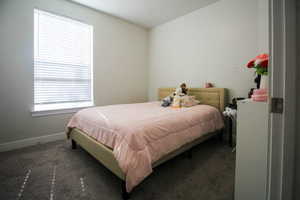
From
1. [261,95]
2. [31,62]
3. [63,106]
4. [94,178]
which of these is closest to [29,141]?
[63,106]

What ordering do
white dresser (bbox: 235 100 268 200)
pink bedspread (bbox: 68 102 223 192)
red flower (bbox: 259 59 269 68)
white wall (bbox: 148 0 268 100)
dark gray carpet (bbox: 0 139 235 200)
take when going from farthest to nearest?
1. white wall (bbox: 148 0 268 100)
2. dark gray carpet (bbox: 0 139 235 200)
3. pink bedspread (bbox: 68 102 223 192)
4. red flower (bbox: 259 59 269 68)
5. white dresser (bbox: 235 100 268 200)

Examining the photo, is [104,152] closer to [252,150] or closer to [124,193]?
[124,193]

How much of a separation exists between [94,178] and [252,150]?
1598 mm

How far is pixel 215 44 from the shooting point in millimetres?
2760

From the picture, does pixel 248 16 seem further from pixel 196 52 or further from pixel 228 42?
pixel 196 52

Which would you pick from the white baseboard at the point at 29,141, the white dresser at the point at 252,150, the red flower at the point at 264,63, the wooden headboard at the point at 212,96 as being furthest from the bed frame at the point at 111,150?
the red flower at the point at 264,63

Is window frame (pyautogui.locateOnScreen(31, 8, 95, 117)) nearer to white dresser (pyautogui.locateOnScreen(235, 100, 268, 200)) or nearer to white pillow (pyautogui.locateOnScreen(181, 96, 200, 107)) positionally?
white pillow (pyautogui.locateOnScreen(181, 96, 200, 107))

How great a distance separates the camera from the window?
2.48 meters

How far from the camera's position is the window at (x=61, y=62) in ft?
8.14

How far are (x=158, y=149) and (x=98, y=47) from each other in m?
2.80

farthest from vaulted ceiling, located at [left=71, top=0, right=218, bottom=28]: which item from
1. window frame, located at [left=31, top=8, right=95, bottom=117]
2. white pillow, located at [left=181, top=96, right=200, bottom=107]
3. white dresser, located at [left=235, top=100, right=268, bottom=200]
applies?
white dresser, located at [left=235, top=100, right=268, bottom=200]

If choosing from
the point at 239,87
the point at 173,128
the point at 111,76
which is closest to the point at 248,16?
the point at 239,87

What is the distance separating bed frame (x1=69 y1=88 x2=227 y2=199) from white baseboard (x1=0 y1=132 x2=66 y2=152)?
625 mm

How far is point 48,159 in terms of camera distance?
6.39ft
